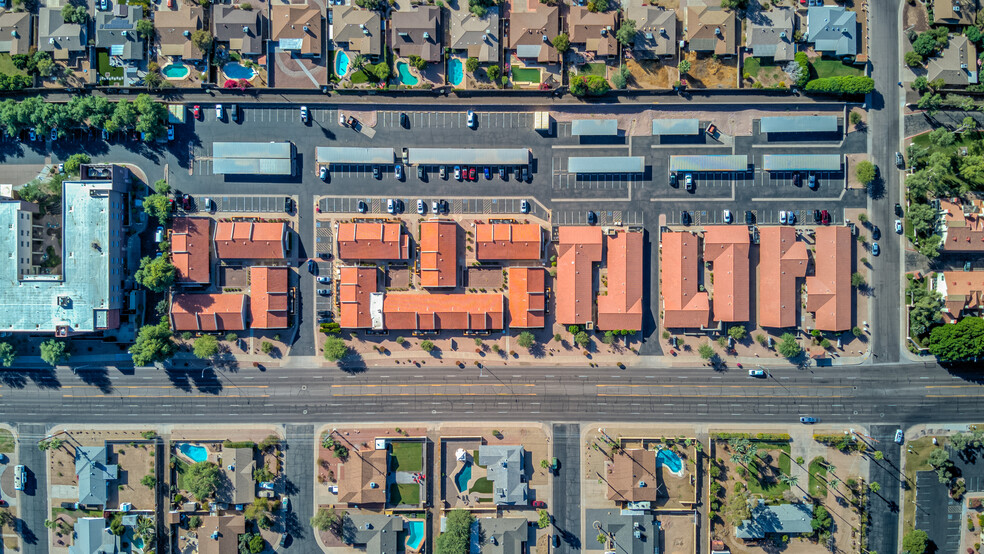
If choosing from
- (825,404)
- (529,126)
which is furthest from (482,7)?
(825,404)

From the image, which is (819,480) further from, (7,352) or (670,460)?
(7,352)

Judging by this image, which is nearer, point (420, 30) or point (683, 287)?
point (683, 287)

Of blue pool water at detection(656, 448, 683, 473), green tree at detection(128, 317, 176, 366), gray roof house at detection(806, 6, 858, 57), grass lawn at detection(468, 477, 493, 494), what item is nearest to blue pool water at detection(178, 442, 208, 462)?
green tree at detection(128, 317, 176, 366)

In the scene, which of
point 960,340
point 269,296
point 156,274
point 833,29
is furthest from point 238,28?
point 960,340

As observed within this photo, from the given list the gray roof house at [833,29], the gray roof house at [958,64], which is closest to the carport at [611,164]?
the gray roof house at [833,29]

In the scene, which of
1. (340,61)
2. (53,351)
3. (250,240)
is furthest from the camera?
(340,61)

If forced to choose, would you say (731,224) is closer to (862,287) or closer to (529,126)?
(862,287)

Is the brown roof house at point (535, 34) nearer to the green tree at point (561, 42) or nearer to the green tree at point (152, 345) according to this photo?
the green tree at point (561, 42)
